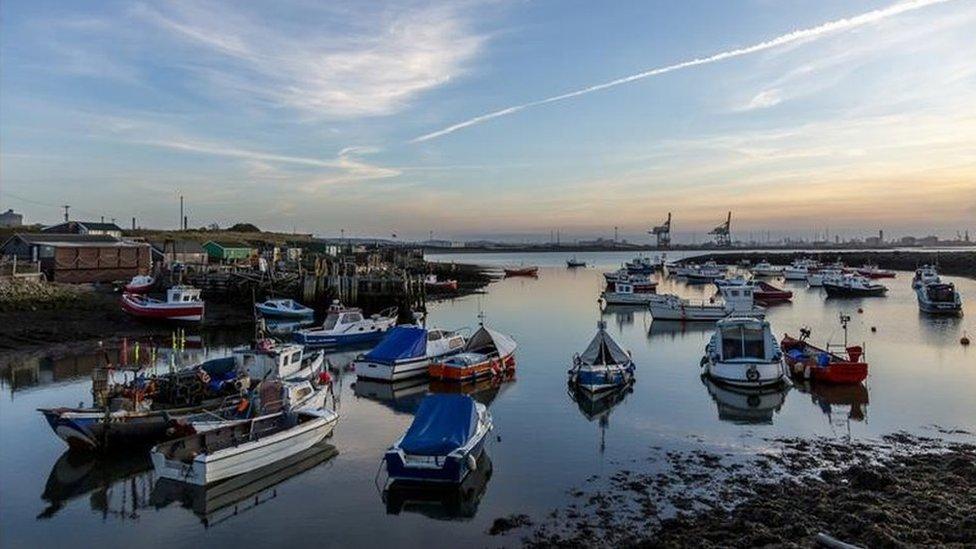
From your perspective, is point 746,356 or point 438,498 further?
point 746,356

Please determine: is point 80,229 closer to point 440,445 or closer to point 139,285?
point 139,285

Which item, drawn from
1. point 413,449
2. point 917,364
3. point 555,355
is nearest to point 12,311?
point 555,355

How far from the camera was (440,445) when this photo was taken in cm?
1544

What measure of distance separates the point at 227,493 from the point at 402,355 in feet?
41.0

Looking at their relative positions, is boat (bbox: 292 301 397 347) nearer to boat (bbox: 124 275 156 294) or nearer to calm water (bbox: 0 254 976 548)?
calm water (bbox: 0 254 976 548)

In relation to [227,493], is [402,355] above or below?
above

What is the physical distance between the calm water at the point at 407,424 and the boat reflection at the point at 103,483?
0.05 meters

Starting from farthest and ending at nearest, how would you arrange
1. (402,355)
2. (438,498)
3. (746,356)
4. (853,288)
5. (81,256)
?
(853,288)
(81,256)
(402,355)
(746,356)
(438,498)

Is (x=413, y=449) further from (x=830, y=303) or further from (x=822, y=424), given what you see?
(x=830, y=303)

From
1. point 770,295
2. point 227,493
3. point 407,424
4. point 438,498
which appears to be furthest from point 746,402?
point 770,295

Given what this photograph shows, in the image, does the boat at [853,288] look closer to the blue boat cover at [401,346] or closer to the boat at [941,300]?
the boat at [941,300]

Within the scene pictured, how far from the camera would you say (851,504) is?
1312 cm

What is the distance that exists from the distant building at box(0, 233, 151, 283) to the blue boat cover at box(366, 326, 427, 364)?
Result: 33.7 metres

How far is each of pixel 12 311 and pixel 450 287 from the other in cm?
4137
